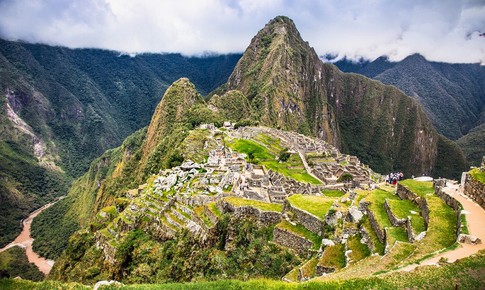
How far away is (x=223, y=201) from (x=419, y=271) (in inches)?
702

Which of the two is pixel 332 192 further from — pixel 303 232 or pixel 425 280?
pixel 425 280

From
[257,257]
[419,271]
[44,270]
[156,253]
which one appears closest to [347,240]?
[257,257]

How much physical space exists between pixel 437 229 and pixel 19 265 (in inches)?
4419

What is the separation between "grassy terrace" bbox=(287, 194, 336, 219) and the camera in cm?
2410

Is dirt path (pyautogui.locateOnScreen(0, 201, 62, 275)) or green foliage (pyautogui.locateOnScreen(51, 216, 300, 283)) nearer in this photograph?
green foliage (pyautogui.locateOnScreen(51, 216, 300, 283))

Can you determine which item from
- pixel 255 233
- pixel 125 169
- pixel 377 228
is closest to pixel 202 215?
pixel 255 233

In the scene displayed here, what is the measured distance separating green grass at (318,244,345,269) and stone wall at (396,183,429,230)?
4.74 meters

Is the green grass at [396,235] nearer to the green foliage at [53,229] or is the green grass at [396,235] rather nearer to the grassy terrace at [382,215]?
the grassy terrace at [382,215]

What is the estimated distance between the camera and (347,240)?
20391 millimetres

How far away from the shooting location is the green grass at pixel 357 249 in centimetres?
1835

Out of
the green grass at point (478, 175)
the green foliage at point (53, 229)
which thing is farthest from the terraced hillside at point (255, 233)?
the green foliage at point (53, 229)

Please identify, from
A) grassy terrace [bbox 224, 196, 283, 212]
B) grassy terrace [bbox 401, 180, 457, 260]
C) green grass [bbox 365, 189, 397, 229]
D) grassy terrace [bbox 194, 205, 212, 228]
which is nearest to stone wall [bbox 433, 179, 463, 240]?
grassy terrace [bbox 401, 180, 457, 260]

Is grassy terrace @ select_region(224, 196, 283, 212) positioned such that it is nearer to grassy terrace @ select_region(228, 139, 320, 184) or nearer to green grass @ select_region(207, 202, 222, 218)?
green grass @ select_region(207, 202, 222, 218)

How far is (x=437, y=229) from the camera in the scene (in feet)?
56.2
